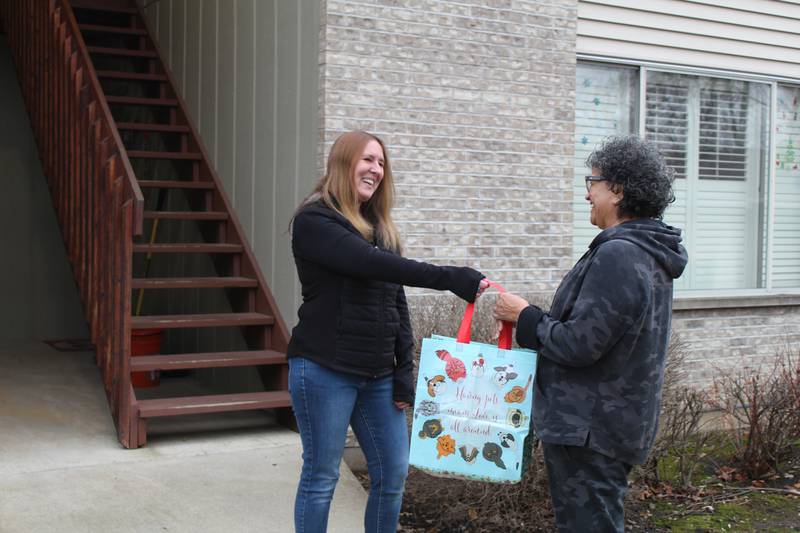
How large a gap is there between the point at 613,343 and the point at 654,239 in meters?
0.32

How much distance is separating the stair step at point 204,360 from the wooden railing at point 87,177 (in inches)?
8.3

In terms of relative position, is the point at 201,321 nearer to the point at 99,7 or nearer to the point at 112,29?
the point at 112,29

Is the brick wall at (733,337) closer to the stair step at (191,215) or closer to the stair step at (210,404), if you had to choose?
the stair step at (210,404)

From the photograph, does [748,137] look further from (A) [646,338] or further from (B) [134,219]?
(A) [646,338]

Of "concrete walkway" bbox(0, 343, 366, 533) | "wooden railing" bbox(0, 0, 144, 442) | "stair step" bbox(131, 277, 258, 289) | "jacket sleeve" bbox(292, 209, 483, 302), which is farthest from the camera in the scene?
"stair step" bbox(131, 277, 258, 289)

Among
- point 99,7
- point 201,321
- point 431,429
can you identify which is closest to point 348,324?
point 431,429

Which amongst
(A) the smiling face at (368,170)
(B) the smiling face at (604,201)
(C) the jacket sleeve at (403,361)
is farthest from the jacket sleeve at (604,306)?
(A) the smiling face at (368,170)

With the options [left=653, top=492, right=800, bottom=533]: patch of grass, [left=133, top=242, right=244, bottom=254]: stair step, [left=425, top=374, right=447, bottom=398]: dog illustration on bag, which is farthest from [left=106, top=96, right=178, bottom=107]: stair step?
[left=425, top=374, right=447, bottom=398]: dog illustration on bag

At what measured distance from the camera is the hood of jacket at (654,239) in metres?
2.71

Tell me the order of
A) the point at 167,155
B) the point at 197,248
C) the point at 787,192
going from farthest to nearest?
the point at 787,192 → the point at 167,155 → the point at 197,248

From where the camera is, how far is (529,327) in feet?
9.23

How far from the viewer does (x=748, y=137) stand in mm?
7824

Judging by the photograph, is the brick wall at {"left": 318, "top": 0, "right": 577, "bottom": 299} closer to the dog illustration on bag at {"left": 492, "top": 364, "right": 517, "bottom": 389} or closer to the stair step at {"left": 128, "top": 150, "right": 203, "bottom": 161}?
the stair step at {"left": 128, "top": 150, "right": 203, "bottom": 161}

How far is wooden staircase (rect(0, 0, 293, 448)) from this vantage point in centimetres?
564
